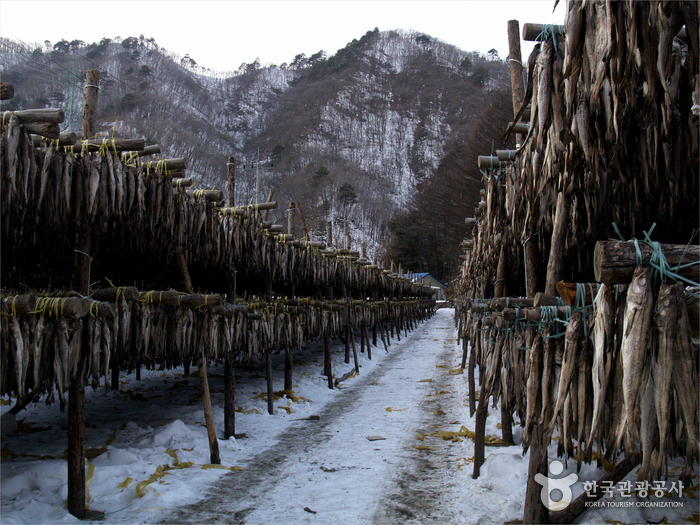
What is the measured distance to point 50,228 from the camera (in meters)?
5.31

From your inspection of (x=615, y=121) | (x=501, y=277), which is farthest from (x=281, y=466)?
(x=615, y=121)

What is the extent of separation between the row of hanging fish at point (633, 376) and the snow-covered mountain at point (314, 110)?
43690mm

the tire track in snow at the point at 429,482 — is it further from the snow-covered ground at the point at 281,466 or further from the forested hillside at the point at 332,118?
the forested hillside at the point at 332,118

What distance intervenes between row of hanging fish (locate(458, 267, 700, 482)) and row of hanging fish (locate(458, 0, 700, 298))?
96 cm

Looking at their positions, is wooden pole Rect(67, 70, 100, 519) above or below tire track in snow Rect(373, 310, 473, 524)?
above

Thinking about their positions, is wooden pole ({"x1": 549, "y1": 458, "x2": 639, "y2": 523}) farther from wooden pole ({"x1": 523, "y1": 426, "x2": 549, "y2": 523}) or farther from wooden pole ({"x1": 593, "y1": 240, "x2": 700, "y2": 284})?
wooden pole ({"x1": 593, "y1": 240, "x2": 700, "y2": 284})

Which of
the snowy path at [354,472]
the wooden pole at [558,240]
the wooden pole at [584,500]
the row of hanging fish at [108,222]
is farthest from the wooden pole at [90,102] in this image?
the wooden pole at [584,500]

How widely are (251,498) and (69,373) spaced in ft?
7.67

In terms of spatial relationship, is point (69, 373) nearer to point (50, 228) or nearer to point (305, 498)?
point (50, 228)

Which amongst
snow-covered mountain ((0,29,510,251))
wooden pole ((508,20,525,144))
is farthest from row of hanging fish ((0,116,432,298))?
snow-covered mountain ((0,29,510,251))

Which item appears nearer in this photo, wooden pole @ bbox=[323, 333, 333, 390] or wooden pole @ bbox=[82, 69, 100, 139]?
wooden pole @ bbox=[82, 69, 100, 139]

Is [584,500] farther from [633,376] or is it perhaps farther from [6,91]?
[6,91]

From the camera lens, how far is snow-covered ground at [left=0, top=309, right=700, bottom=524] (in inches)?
172

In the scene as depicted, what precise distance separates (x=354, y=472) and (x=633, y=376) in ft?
14.1
